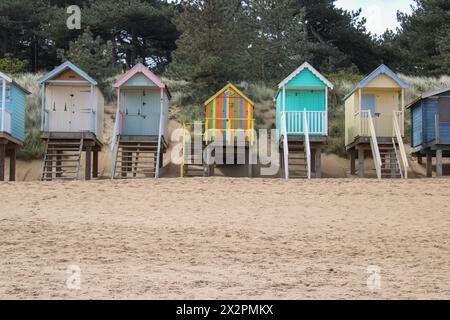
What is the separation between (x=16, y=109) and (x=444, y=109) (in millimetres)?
15748

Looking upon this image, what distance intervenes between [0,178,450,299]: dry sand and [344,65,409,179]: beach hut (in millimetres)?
4107

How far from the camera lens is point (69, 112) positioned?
33312 millimetres

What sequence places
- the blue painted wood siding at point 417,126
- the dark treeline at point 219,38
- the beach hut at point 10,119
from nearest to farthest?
the beach hut at point 10,119
the blue painted wood siding at point 417,126
the dark treeline at point 219,38

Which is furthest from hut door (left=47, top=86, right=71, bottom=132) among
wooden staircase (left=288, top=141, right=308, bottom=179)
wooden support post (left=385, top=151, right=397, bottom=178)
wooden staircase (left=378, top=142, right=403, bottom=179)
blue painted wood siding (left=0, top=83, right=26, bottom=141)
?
wooden support post (left=385, top=151, right=397, bottom=178)

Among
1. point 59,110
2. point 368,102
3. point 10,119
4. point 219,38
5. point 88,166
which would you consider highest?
point 219,38

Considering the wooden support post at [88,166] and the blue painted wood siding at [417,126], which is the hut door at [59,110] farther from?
the blue painted wood siding at [417,126]

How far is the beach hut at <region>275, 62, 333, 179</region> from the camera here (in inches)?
1296

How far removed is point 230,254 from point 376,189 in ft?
31.6

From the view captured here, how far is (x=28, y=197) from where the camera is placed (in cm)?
2592

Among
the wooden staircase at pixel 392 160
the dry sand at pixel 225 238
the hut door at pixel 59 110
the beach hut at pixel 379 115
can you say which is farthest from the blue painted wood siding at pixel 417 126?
the hut door at pixel 59 110

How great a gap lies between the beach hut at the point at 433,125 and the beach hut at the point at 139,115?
9.59 metres

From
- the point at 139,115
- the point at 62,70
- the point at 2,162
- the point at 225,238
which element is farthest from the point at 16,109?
the point at 225,238

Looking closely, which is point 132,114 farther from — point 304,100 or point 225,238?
point 225,238

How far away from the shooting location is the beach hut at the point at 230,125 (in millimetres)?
33375
